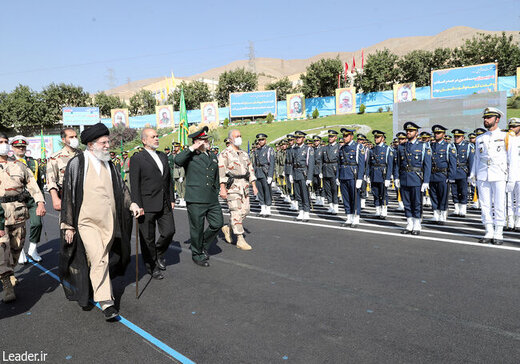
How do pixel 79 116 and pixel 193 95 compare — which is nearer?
pixel 79 116

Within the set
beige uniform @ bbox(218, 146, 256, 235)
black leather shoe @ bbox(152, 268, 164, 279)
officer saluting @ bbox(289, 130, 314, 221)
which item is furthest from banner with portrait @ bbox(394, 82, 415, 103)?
black leather shoe @ bbox(152, 268, 164, 279)

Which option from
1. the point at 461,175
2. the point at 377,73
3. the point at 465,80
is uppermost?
the point at 377,73

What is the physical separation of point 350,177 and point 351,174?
0.26 feet

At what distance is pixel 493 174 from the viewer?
272 inches

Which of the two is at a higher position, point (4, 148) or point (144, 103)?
point (144, 103)

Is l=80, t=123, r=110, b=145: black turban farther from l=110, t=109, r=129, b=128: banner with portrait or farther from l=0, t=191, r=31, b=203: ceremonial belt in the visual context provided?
l=110, t=109, r=129, b=128: banner with portrait

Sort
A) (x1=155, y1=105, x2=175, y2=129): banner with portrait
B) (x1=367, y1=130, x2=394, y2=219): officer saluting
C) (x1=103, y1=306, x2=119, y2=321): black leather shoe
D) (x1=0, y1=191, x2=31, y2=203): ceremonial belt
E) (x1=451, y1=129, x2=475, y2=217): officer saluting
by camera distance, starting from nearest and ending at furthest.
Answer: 1. (x1=103, y1=306, x2=119, y2=321): black leather shoe
2. (x1=0, y1=191, x2=31, y2=203): ceremonial belt
3. (x1=367, y1=130, x2=394, y2=219): officer saluting
4. (x1=451, y1=129, x2=475, y2=217): officer saluting
5. (x1=155, y1=105, x2=175, y2=129): banner with portrait

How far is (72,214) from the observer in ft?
13.5

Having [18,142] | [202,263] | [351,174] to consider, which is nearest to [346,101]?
[351,174]

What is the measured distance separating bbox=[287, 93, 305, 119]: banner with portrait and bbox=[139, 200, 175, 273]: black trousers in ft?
151

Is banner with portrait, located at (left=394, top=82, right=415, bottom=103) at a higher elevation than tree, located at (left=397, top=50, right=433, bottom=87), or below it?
below

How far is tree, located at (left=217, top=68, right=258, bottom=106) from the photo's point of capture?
227 ft

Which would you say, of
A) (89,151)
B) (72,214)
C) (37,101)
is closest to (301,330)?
(72,214)

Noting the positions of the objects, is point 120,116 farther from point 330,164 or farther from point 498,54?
point 498,54
